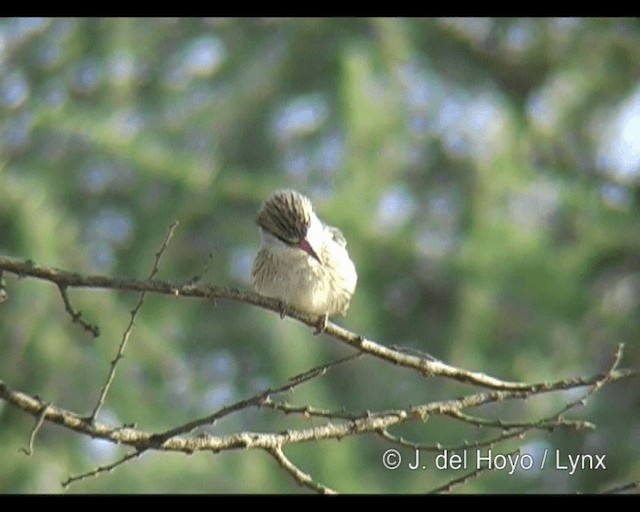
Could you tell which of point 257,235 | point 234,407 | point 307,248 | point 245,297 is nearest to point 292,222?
point 307,248

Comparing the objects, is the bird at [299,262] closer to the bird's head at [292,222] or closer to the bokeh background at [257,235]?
the bird's head at [292,222]

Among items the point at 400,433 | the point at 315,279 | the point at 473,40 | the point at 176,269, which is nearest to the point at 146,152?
the point at 176,269

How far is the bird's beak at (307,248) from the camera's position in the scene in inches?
172

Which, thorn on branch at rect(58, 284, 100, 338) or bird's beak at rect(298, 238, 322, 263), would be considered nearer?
thorn on branch at rect(58, 284, 100, 338)

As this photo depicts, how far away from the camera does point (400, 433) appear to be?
25.5 ft

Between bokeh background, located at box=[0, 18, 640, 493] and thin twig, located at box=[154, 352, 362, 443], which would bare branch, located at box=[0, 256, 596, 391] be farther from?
bokeh background, located at box=[0, 18, 640, 493]

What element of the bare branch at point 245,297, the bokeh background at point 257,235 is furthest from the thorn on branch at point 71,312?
the bokeh background at point 257,235

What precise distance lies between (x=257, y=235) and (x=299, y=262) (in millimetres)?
3671

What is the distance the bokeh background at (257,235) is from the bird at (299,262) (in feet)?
8.66

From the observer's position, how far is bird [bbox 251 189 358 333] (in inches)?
169

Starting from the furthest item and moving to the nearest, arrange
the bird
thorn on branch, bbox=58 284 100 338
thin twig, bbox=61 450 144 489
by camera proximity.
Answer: the bird
thorn on branch, bbox=58 284 100 338
thin twig, bbox=61 450 144 489

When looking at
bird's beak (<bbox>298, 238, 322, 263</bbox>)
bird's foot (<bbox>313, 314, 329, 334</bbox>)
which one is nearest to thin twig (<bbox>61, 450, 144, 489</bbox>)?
bird's foot (<bbox>313, 314, 329, 334</bbox>)

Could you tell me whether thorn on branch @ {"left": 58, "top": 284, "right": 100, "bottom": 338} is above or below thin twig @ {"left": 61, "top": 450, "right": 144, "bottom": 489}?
above

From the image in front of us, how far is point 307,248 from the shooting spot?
440cm
